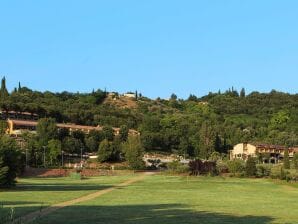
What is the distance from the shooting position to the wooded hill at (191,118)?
135875 mm

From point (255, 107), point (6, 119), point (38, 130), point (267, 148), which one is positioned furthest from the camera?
point (255, 107)

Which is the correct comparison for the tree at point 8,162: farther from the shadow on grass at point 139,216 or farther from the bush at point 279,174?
the bush at point 279,174

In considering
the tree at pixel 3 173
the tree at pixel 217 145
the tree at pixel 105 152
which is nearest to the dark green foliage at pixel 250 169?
the tree at pixel 105 152

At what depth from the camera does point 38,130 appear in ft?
389

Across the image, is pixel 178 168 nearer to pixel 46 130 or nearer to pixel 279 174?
pixel 279 174

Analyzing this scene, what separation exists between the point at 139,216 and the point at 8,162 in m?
26.0

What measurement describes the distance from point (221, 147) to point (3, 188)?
3732 inches

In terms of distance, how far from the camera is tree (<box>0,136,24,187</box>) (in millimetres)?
45422

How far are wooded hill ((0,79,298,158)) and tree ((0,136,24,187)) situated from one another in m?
74.9

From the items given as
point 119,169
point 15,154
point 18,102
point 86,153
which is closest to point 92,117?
point 18,102

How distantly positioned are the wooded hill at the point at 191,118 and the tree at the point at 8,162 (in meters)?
74.9

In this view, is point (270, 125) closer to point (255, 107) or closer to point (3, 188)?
point (255, 107)

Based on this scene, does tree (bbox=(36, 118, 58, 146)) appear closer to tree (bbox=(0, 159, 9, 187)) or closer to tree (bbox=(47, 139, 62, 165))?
tree (bbox=(47, 139, 62, 165))

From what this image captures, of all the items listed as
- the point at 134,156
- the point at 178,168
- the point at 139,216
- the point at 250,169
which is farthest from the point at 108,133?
the point at 139,216
